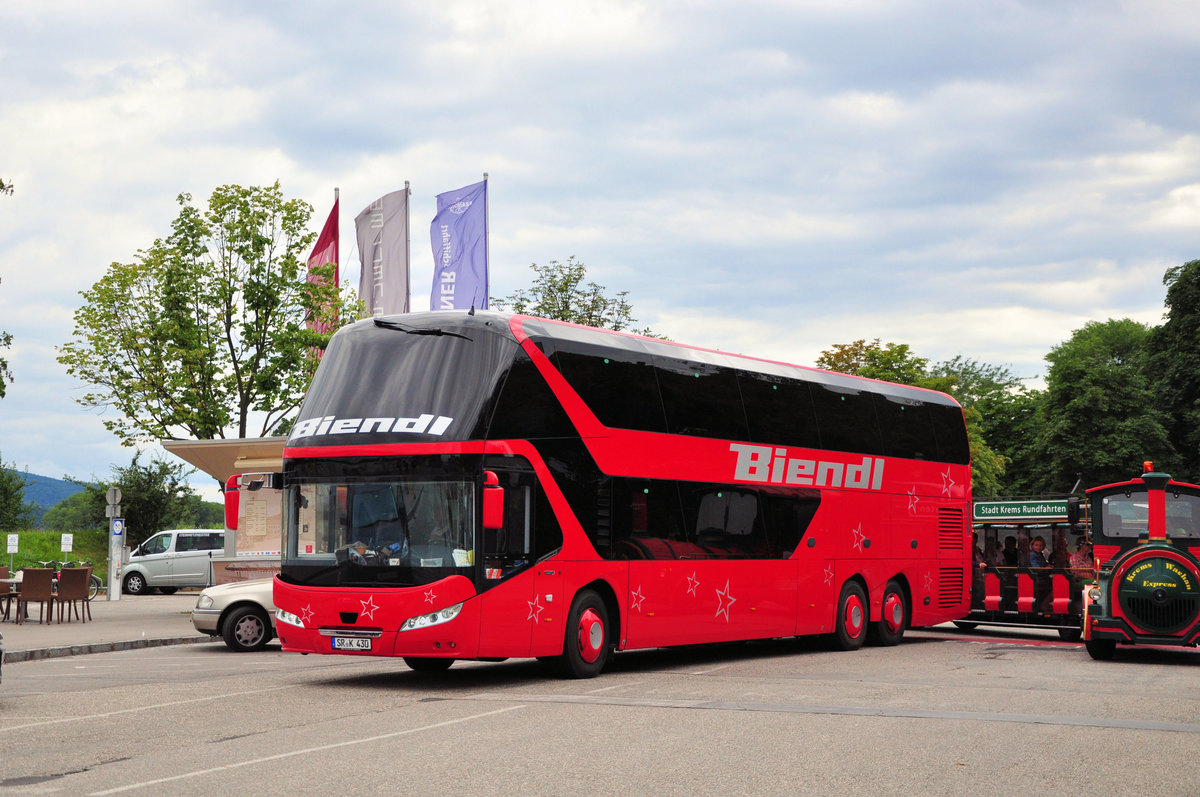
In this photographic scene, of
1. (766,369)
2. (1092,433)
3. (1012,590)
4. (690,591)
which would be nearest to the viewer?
(690,591)

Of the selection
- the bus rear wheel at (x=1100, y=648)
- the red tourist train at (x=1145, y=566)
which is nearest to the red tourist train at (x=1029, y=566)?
the red tourist train at (x=1145, y=566)

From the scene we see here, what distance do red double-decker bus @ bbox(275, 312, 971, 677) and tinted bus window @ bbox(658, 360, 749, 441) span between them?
0.09ft

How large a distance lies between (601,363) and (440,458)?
277cm

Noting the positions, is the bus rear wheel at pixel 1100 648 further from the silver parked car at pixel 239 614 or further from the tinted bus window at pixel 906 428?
the silver parked car at pixel 239 614

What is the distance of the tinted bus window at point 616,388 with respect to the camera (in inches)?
606

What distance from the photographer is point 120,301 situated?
3316cm

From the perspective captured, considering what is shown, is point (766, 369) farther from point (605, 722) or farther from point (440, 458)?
point (605, 722)

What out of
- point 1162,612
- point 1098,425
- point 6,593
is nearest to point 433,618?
point 1162,612

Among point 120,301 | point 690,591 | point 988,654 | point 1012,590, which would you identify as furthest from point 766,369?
point 120,301

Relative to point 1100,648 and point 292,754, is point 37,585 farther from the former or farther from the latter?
point 1100,648

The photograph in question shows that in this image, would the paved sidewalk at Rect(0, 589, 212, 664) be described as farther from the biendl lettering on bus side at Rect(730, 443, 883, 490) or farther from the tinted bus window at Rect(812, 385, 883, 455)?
the tinted bus window at Rect(812, 385, 883, 455)

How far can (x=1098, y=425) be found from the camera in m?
63.9

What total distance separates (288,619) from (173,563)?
97.3 ft

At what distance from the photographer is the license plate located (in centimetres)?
1384
